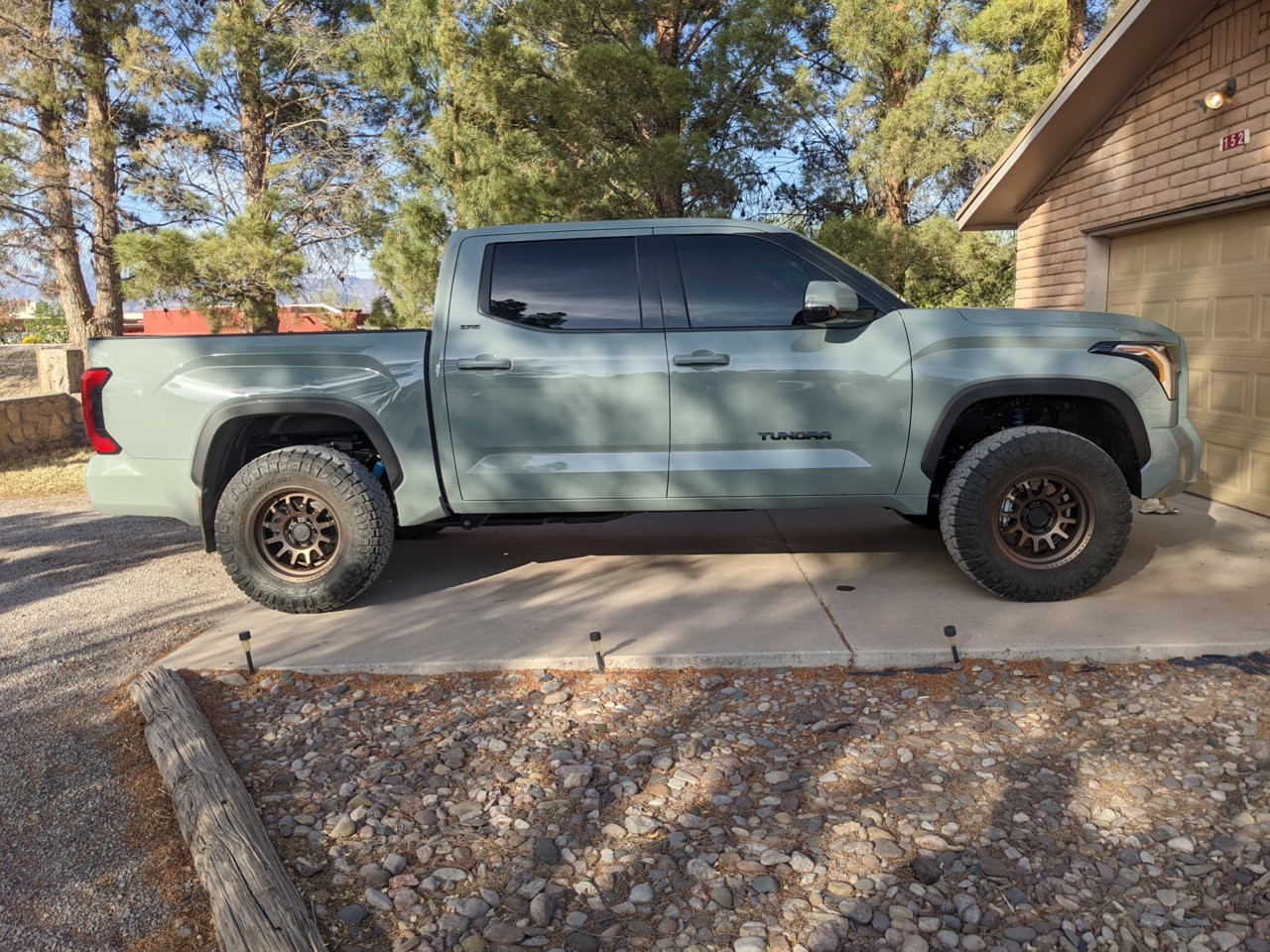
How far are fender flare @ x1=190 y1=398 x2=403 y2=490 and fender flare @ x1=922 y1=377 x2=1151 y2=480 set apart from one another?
284 centimetres

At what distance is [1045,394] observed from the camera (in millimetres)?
4734

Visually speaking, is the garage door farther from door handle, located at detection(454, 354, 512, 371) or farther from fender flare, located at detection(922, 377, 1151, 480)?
door handle, located at detection(454, 354, 512, 371)

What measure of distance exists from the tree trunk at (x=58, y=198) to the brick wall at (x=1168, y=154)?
13.1 m

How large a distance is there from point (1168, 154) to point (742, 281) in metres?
4.63

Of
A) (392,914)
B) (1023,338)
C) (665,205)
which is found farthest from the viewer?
(665,205)

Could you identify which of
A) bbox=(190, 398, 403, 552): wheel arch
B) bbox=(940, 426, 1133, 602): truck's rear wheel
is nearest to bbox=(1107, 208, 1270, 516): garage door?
bbox=(940, 426, 1133, 602): truck's rear wheel

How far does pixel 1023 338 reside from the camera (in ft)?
15.5

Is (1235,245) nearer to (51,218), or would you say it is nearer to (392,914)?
(392,914)

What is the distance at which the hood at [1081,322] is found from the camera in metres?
4.76

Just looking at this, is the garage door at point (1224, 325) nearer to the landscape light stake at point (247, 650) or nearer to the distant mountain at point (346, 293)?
the landscape light stake at point (247, 650)

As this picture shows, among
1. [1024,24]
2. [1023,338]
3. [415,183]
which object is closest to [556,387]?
[1023,338]

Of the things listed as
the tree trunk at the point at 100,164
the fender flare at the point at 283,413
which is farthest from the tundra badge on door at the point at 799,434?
the tree trunk at the point at 100,164

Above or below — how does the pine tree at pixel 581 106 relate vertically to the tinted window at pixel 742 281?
above

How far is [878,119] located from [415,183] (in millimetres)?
7229
